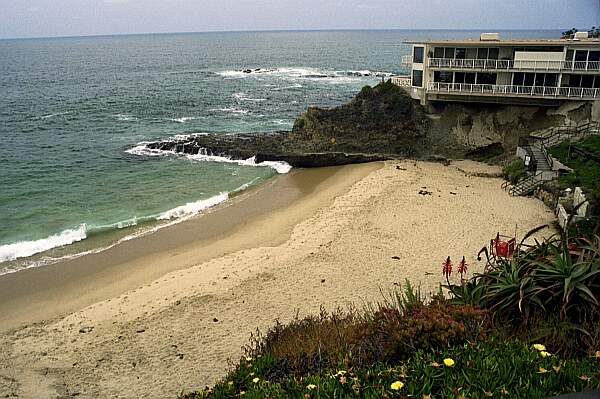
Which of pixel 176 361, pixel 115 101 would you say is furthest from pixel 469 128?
pixel 115 101

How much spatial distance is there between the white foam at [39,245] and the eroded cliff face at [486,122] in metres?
24.1

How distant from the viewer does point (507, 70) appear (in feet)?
109

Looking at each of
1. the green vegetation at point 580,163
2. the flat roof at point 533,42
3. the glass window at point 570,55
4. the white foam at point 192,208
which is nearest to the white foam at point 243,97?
the flat roof at point 533,42

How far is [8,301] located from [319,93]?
59736 millimetres

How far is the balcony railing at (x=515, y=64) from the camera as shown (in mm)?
31547

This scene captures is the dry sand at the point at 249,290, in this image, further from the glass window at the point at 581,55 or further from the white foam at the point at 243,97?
the white foam at the point at 243,97

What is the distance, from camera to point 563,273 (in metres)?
7.68

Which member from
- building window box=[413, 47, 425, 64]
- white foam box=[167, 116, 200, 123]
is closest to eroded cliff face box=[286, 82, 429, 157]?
building window box=[413, 47, 425, 64]

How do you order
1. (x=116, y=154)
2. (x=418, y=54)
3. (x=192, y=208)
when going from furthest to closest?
(x=116, y=154)
(x=418, y=54)
(x=192, y=208)

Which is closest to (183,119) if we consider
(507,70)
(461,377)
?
(507,70)

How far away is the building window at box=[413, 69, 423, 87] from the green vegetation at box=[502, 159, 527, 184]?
30.3ft

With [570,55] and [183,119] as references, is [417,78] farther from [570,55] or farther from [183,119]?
[183,119]

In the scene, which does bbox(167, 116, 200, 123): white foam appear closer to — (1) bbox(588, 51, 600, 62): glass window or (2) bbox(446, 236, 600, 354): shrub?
(1) bbox(588, 51, 600, 62): glass window

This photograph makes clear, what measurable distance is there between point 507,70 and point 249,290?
80.7 feet
